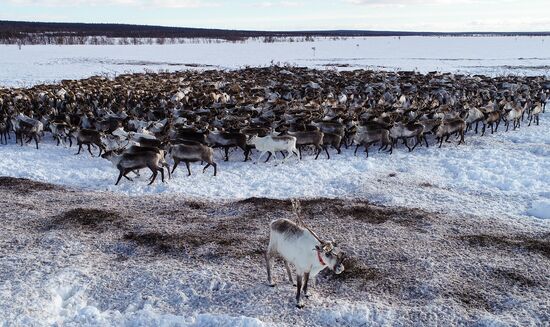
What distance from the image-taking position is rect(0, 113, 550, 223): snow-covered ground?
39.7ft

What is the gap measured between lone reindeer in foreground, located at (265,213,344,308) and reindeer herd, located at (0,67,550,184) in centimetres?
675

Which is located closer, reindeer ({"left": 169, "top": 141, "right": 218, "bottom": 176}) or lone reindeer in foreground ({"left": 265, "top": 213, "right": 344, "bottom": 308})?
lone reindeer in foreground ({"left": 265, "top": 213, "right": 344, "bottom": 308})

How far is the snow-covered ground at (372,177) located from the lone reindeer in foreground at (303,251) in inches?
196

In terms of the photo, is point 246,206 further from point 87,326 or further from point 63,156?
point 63,156

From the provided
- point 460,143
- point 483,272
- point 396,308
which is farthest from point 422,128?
point 396,308

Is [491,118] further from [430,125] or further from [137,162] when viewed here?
[137,162]

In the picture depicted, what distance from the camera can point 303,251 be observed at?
23.4 ft

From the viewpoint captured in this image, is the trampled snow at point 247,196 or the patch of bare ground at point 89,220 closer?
the trampled snow at point 247,196

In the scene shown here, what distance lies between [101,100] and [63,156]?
8420 mm

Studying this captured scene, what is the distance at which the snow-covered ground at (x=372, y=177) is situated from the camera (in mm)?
12094

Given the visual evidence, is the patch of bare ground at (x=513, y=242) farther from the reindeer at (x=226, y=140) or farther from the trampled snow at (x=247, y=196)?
the reindeer at (x=226, y=140)

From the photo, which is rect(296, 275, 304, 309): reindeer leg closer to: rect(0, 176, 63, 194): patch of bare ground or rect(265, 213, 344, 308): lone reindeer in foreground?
rect(265, 213, 344, 308): lone reindeer in foreground

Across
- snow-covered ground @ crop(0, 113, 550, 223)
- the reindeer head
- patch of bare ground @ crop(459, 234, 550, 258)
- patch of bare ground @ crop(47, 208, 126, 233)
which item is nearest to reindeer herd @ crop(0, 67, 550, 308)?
the reindeer head

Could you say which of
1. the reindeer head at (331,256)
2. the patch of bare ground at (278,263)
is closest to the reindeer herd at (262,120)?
the reindeer head at (331,256)
